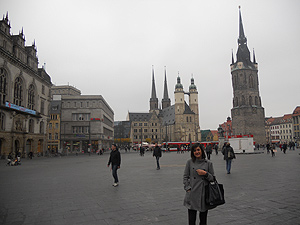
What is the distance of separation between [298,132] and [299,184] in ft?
322

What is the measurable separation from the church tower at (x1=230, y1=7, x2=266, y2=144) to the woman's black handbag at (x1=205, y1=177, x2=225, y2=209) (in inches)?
3368

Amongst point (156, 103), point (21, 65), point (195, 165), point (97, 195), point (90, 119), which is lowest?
point (97, 195)

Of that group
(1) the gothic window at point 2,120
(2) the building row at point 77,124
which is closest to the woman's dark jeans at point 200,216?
(1) the gothic window at point 2,120

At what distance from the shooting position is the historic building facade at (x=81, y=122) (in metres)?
59.1

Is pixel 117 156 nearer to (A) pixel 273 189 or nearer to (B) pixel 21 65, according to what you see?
(A) pixel 273 189

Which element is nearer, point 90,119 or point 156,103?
point 90,119

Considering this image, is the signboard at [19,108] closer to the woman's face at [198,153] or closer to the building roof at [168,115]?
the woman's face at [198,153]

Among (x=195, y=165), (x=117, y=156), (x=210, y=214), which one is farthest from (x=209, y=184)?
(x=117, y=156)

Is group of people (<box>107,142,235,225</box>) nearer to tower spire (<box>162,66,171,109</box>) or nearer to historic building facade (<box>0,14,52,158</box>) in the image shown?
historic building facade (<box>0,14,52,158</box>)

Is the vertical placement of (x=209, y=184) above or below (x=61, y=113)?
below

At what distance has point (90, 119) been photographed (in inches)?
2347

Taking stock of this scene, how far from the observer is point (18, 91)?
3578 centimetres

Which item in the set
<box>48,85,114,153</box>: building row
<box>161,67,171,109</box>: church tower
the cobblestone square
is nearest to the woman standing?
the cobblestone square

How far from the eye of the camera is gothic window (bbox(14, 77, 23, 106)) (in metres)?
35.0
